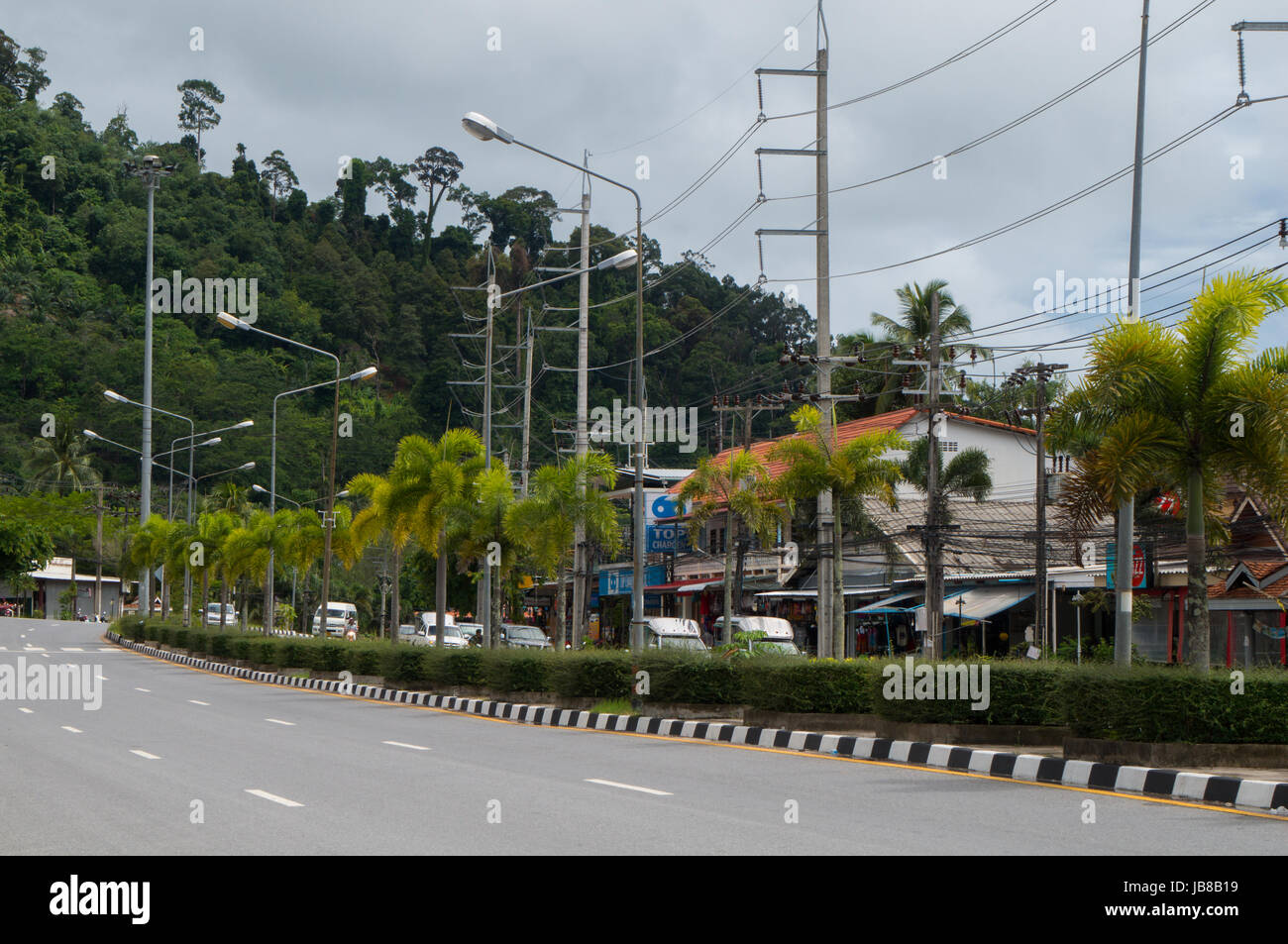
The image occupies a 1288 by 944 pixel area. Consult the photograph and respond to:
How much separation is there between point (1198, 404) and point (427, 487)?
21695mm

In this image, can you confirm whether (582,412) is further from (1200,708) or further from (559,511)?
(1200,708)

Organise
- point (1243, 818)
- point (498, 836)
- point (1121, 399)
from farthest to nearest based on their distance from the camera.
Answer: point (1121, 399) → point (1243, 818) → point (498, 836)

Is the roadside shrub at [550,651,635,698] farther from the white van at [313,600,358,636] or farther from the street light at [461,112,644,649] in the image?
the white van at [313,600,358,636]

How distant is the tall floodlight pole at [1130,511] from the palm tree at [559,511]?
15.2 m

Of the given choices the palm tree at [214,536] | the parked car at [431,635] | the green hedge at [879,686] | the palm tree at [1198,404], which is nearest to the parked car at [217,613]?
the parked car at [431,635]

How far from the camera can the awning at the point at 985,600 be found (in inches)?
1519

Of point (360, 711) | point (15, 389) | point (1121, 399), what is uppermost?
point (15, 389)

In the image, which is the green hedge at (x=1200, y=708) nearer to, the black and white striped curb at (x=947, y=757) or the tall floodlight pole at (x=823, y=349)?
the black and white striped curb at (x=947, y=757)

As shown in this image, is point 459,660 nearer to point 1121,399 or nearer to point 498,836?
point 1121,399

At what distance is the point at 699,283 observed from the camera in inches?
3605

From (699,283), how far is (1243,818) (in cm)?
8180

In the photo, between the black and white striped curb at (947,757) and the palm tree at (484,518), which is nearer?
the black and white striped curb at (947,757)

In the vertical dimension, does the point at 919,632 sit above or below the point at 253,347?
below

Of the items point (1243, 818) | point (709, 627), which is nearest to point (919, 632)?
point (709, 627)
